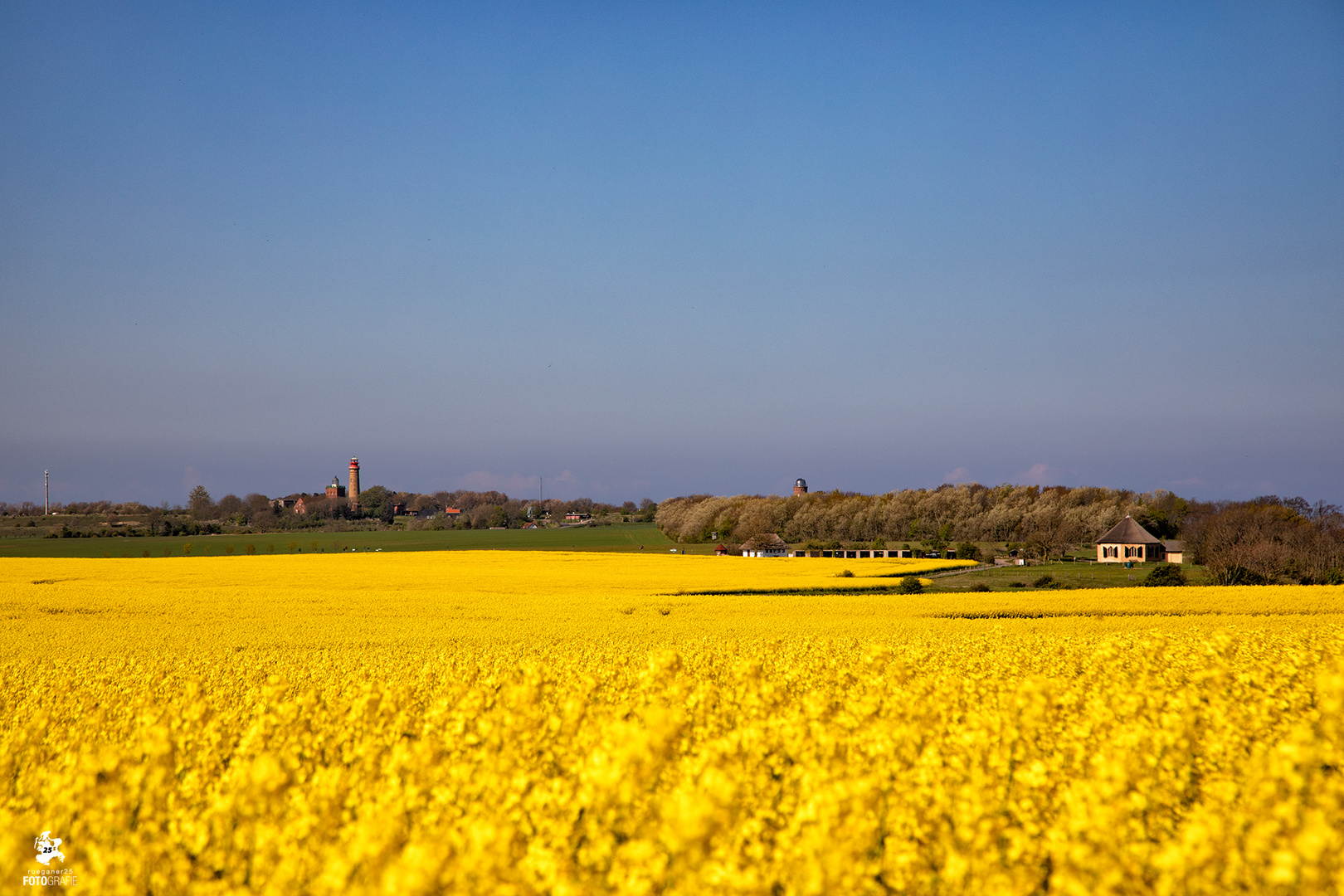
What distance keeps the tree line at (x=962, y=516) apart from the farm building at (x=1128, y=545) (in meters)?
3.27

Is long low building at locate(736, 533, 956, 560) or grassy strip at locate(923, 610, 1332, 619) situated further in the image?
long low building at locate(736, 533, 956, 560)

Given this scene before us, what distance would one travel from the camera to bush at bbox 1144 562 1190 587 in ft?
131

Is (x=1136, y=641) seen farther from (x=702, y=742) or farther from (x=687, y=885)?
(x=687, y=885)

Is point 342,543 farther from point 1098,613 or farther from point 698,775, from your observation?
point 698,775

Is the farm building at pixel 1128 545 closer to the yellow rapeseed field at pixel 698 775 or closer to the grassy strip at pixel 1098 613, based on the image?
the grassy strip at pixel 1098 613

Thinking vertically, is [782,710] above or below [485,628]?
above

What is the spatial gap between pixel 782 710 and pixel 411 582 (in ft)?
95.5

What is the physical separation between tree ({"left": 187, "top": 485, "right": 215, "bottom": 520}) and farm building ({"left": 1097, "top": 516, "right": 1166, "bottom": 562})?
10971 centimetres

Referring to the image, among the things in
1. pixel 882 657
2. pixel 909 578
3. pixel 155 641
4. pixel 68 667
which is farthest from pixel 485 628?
pixel 909 578

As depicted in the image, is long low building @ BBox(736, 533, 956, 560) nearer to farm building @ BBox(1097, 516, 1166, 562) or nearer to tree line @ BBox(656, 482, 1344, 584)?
tree line @ BBox(656, 482, 1344, 584)

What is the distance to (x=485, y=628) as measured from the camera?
58.9ft

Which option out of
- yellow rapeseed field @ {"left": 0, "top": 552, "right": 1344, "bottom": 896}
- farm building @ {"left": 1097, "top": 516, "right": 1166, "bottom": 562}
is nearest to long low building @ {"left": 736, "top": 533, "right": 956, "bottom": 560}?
farm building @ {"left": 1097, "top": 516, "right": 1166, "bottom": 562}

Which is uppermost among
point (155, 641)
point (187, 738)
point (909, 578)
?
point (187, 738)

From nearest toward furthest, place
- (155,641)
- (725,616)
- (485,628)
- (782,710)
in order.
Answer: (782,710) < (155,641) < (485,628) < (725,616)
